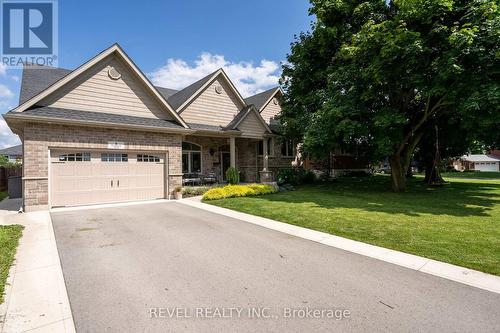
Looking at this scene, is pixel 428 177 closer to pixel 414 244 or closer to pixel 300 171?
pixel 300 171

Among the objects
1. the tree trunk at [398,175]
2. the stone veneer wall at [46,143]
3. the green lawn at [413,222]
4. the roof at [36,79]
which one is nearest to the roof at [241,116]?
the stone veneer wall at [46,143]

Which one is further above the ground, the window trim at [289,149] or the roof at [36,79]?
the roof at [36,79]

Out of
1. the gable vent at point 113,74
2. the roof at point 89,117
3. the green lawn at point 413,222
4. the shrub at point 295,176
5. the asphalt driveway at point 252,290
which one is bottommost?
the asphalt driveway at point 252,290

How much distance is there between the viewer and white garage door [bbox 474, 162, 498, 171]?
5259cm

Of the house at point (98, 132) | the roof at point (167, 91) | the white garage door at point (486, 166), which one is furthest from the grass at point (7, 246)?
the white garage door at point (486, 166)

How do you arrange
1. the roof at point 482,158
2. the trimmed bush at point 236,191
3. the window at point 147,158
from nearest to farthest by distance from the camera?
the trimmed bush at point 236,191
the window at point 147,158
the roof at point 482,158

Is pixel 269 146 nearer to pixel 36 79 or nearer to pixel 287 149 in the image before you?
pixel 287 149

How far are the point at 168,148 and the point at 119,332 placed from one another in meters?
11.3

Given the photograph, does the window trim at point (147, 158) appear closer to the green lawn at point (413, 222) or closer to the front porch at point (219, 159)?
the front porch at point (219, 159)

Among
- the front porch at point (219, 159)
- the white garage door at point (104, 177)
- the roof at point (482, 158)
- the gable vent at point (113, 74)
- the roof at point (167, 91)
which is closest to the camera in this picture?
the white garage door at point (104, 177)

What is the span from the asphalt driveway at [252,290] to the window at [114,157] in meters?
6.14

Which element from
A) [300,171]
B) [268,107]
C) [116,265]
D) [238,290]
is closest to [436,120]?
[300,171]

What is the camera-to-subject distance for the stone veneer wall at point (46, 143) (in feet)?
32.6

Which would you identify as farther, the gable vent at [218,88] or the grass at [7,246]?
the gable vent at [218,88]
